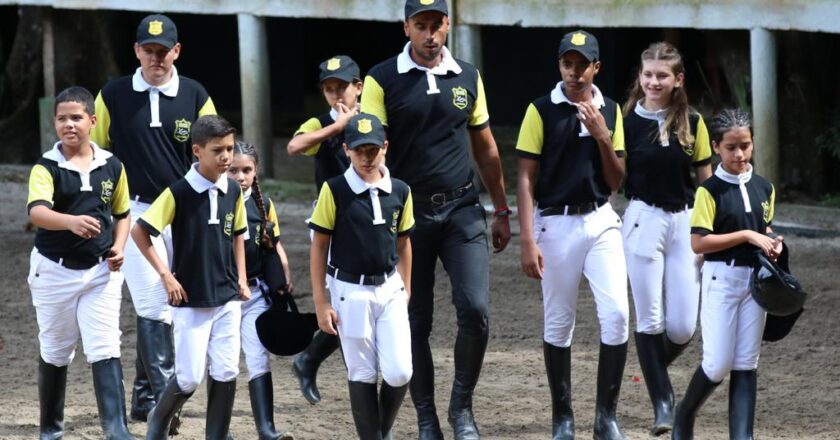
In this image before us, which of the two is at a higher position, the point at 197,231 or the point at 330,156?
the point at 330,156

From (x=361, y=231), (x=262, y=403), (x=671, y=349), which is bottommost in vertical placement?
(x=262, y=403)

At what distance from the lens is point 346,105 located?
6.86 meters

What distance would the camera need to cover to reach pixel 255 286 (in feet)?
21.2

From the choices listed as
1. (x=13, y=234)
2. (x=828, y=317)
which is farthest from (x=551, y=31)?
(x=828, y=317)

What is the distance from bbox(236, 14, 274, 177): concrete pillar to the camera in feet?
41.1

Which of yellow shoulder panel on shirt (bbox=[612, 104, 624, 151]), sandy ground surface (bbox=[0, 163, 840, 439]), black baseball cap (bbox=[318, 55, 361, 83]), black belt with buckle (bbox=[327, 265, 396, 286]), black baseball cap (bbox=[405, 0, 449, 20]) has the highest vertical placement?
black baseball cap (bbox=[405, 0, 449, 20])

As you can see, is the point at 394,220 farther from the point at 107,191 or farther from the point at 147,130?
the point at 147,130

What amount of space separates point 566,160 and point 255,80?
6747 millimetres

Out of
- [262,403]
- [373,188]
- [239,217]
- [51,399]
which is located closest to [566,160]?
[373,188]

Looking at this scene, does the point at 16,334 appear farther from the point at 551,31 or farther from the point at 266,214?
the point at 551,31

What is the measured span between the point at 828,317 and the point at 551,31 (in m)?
7.29

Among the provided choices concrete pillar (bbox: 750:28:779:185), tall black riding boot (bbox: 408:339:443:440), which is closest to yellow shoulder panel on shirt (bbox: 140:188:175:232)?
tall black riding boot (bbox: 408:339:443:440)

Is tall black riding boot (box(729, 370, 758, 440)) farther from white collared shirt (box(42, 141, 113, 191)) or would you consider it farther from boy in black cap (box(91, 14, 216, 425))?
white collared shirt (box(42, 141, 113, 191))

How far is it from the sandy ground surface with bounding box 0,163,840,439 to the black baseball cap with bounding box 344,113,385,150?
1.56m
